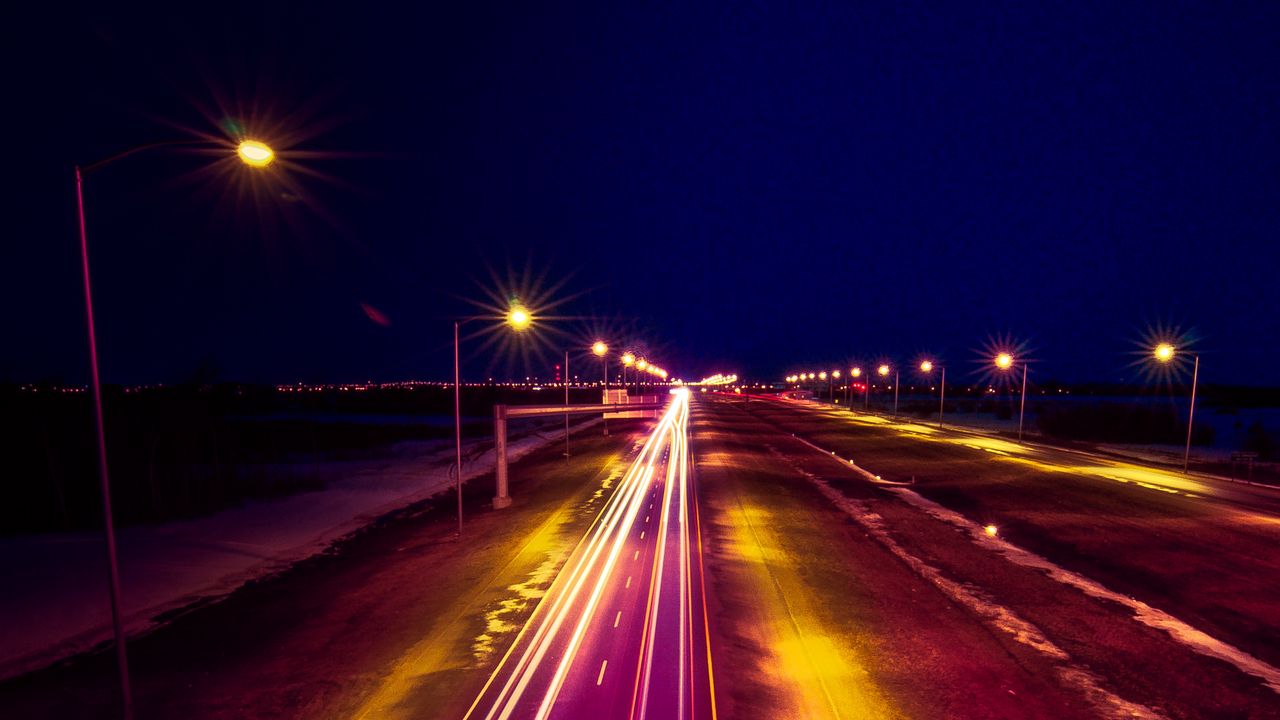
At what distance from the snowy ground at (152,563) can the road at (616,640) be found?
29.7 ft

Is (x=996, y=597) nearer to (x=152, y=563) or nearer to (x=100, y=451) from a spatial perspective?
(x=100, y=451)

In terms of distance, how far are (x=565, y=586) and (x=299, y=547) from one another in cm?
1092

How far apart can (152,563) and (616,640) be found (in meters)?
15.5

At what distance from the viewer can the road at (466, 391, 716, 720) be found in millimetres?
9672

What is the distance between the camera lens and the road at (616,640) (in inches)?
381

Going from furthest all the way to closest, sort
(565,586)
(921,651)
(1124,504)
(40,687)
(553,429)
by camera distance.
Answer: (553,429)
(1124,504)
(565,586)
(921,651)
(40,687)

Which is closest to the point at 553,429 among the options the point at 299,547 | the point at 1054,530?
the point at 299,547

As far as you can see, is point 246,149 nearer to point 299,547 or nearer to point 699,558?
point 699,558

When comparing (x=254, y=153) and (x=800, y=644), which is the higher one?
(x=254, y=153)

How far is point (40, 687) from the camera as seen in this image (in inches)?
428

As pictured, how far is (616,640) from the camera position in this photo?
12141 mm

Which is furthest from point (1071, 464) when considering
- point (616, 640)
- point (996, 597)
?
point (616, 640)

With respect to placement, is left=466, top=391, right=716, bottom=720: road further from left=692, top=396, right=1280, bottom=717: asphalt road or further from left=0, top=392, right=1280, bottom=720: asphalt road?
left=692, top=396, right=1280, bottom=717: asphalt road

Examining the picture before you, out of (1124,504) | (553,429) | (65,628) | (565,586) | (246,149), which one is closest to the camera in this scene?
(246,149)
